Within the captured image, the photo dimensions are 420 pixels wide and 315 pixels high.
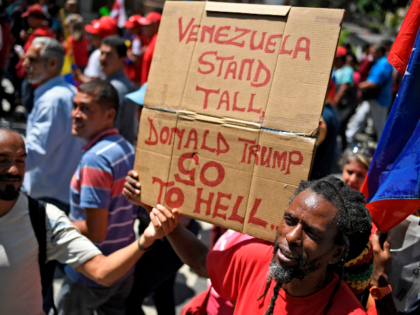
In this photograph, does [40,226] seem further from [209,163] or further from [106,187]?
[209,163]

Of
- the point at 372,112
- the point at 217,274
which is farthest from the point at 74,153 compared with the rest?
the point at 372,112

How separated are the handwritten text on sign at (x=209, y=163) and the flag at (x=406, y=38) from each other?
0.71m

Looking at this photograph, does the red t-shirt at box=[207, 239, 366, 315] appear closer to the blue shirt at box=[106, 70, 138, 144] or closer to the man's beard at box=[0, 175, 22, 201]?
the man's beard at box=[0, 175, 22, 201]

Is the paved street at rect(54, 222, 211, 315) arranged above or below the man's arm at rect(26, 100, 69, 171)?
below

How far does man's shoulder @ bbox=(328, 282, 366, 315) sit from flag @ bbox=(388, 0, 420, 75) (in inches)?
41.5

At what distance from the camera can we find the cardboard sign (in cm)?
161

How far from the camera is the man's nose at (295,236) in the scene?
147cm

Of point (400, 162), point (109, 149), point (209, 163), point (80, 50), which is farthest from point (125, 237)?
point (80, 50)

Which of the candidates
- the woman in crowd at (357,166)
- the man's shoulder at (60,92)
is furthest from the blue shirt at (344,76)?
the man's shoulder at (60,92)

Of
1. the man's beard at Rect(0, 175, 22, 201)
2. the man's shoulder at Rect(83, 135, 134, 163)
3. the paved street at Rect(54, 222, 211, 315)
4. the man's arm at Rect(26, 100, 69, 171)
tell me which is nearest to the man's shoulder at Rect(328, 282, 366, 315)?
the man's beard at Rect(0, 175, 22, 201)

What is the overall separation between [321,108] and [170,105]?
0.69m

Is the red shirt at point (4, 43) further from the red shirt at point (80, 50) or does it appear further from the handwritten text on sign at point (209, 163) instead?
the handwritten text on sign at point (209, 163)

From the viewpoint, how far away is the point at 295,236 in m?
1.47

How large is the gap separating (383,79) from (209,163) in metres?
6.34
